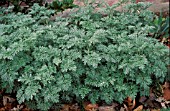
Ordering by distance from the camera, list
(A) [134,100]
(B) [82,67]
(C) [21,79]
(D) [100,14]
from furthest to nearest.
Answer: (D) [100,14]
(A) [134,100]
(B) [82,67]
(C) [21,79]

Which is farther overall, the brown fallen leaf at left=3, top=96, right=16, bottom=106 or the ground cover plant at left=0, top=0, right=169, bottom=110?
the brown fallen leaf at left=3, top=96, right=16, bottom=106

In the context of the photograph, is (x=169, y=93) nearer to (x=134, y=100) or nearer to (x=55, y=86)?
(x=134, y=100)

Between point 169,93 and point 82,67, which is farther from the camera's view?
point 169,93

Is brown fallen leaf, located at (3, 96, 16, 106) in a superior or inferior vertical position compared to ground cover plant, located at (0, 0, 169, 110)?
inferior

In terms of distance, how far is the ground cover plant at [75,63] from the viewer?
3.28m

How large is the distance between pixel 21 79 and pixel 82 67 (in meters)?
0.68

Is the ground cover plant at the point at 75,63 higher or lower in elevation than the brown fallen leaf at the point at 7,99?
higher

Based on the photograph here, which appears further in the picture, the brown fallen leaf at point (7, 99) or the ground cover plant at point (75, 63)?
the brown fallen leaf at point (7, 99)

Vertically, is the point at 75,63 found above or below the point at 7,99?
above

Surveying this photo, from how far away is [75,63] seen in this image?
3.38 metres

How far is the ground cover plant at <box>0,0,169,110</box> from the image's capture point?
10.7 ft

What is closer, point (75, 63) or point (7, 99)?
point (75, 63)

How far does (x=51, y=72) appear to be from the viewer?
3232 millimetres

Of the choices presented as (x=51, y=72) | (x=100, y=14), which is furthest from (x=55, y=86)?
(x=100, y=14)
